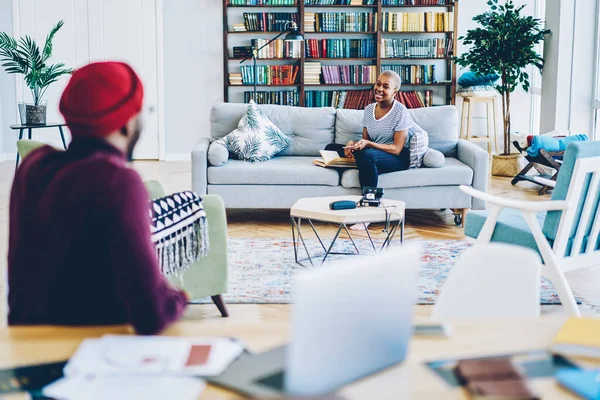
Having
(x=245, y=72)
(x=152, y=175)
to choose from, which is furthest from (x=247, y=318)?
(x=245, y=72)

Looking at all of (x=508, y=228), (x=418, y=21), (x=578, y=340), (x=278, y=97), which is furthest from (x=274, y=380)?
(x=418, y=21)

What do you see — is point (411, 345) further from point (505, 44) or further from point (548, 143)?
point (505, 44)

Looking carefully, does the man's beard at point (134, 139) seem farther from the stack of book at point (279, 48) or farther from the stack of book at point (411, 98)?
the stack of book at point (411, 98)

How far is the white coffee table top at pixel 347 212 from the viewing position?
4.39m

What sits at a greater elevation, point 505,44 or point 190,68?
point 505,44

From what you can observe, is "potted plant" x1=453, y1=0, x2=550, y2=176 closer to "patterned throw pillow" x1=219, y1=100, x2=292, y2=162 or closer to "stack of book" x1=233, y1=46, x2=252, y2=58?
"stack of book" x1=233, y1=46, x2=252, y2=58

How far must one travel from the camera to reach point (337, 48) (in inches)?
342

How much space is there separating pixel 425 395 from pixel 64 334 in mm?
740

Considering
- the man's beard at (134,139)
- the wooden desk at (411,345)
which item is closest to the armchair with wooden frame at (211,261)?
the man's beard at (134,139)

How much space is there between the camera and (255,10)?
8.77 m

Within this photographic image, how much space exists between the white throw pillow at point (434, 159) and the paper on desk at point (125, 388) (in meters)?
4.55

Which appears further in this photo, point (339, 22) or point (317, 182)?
point (339, 22)

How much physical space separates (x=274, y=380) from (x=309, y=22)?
299 inches

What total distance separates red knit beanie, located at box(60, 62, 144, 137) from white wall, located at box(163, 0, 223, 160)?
728cm
